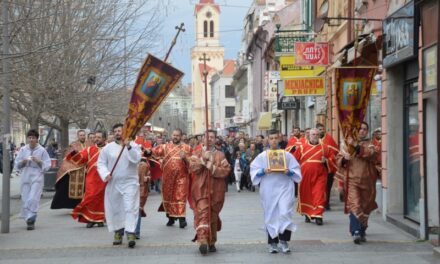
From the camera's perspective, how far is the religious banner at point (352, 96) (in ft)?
38.0

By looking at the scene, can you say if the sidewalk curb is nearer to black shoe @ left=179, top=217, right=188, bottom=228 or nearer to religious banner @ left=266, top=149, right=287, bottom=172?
religious banner @ left=266, top=149, right=287, bottom=172

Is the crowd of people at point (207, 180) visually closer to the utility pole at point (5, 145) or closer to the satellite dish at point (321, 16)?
the utility pole at point (5, 145)

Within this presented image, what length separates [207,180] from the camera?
10.6 metres

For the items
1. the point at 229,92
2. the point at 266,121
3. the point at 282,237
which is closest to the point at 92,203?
the point at 282,237

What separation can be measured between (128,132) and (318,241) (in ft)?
10.5

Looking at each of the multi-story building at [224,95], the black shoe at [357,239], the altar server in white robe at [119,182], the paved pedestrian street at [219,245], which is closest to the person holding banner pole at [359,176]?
the black shoe at [357,239]

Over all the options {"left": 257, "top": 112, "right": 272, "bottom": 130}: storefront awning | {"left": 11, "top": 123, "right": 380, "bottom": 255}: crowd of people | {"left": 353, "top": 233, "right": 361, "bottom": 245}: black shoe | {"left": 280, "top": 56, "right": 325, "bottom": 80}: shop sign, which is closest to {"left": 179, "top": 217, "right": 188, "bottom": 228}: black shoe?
{"left": 11, "top": 123, "right": 380, "bottom": 255}: crowd of people

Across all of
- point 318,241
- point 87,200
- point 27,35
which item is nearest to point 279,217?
point 318,241

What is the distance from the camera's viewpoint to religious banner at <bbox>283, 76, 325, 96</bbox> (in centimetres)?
2292

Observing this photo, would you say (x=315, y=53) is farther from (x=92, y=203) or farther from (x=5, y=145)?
(x=5, y=145)

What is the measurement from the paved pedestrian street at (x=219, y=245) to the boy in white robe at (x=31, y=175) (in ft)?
1.12

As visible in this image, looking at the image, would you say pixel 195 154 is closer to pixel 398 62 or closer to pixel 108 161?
pixel 108 161

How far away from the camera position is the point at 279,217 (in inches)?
413

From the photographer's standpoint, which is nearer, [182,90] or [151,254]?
[151,254]
